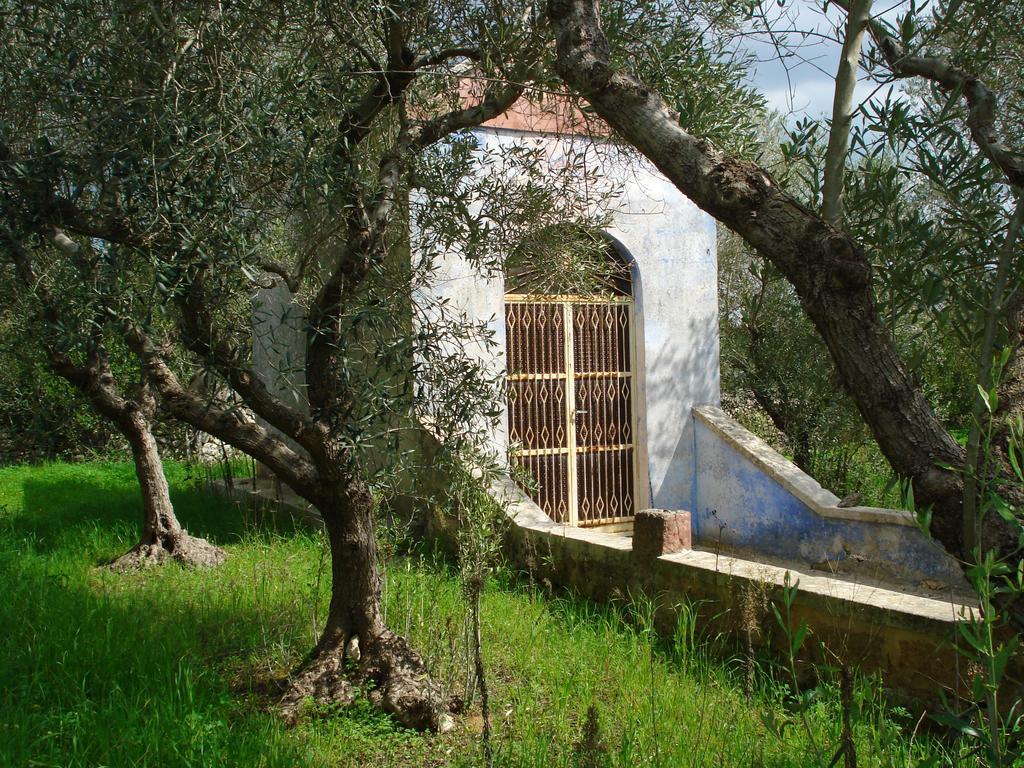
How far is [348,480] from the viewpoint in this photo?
4.76m

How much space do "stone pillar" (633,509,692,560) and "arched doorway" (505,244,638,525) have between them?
2808 mm

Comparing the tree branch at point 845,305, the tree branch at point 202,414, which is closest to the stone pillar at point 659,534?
the tree branch at point 202,414

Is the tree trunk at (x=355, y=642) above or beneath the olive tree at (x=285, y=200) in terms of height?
beneath

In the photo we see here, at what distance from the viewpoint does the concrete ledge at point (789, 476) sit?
7.68m

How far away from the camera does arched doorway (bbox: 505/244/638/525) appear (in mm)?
9406

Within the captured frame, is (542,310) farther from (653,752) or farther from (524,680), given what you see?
(653,752)

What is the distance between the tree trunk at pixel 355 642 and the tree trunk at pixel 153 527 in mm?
3086

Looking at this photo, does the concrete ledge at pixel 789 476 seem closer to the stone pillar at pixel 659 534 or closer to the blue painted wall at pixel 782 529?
the blue painted wall at pixel 782 529

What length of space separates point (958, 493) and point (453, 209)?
353 cm

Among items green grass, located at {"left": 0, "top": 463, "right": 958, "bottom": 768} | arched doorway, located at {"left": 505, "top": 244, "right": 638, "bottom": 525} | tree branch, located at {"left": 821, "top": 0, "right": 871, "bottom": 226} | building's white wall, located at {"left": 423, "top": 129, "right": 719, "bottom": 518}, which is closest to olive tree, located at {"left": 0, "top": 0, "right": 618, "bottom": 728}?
green grass, located at {"left": 0, "top": 463, "right": 958, "bottom": 768}

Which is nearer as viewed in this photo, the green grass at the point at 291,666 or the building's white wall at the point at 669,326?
the green grass at the point at 291,666

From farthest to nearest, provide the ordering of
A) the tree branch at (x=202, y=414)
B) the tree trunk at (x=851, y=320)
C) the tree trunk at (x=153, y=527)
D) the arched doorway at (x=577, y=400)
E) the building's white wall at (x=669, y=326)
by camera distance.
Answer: the building's white wall at (x=669, y=326) → the arched doorway at (x=577, y=400) → the tree trunk at (x=153, y=527) → the tree branch at (x=202, y=414) → the tree trunk at (x=851, y=320)

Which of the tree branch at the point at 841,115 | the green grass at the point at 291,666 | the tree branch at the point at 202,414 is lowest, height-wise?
the green grass at the point at 291,666

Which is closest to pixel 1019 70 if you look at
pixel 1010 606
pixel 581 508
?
pixel 1010 606
